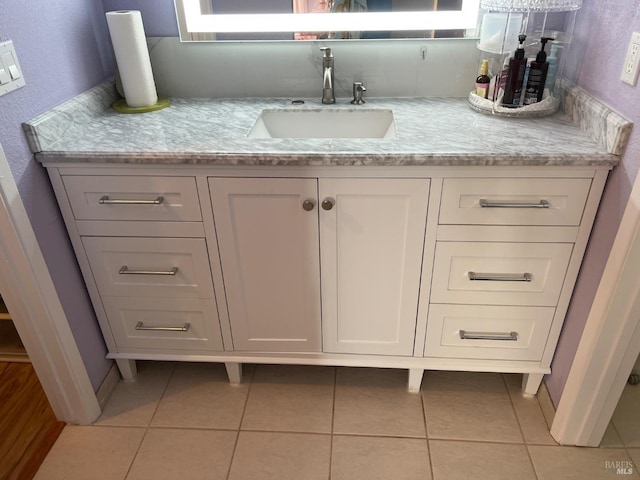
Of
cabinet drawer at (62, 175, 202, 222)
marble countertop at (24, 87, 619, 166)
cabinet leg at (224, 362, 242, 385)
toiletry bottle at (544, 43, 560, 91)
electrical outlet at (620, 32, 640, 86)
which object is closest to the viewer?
electrical outlet at (620, 32, 640, 86)

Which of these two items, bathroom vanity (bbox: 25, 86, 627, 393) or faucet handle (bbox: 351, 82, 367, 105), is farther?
faucet handle (bbox: 351, 82, 367, 105)

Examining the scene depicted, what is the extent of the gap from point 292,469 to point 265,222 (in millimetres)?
770

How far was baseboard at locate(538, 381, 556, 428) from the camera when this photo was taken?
5.33ft

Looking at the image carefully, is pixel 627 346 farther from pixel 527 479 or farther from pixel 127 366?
pixel 127 366

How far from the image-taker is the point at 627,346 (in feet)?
4.30

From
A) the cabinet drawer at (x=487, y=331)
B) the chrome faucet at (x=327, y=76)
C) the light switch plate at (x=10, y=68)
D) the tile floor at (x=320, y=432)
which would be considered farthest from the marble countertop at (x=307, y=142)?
Result: the tile floor at (x=320, y=432)

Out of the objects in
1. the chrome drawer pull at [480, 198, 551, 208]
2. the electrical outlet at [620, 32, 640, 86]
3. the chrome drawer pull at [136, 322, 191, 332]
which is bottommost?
the chrome drawer pull at [136, 322, 191, 332]

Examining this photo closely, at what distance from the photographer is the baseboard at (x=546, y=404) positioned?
5.33ft

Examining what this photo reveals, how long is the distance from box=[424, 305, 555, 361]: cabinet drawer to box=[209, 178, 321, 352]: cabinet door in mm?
403

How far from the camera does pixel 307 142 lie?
1.39 metres

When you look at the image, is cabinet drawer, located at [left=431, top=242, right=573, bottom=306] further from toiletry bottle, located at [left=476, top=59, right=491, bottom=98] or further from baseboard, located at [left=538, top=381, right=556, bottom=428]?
toiletry bottle, located at [left=476, top=59, right=491, bottom=98]

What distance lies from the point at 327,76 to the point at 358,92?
0.12 metres

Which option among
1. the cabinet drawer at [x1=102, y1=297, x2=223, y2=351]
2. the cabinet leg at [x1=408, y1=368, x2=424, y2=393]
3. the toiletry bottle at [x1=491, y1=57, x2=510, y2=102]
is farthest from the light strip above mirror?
Answer: the cabinet leg at [x1=408, y1=368, x2=424, y2=393]

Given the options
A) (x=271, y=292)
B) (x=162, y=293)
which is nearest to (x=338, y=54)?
(x=271, y=292)
